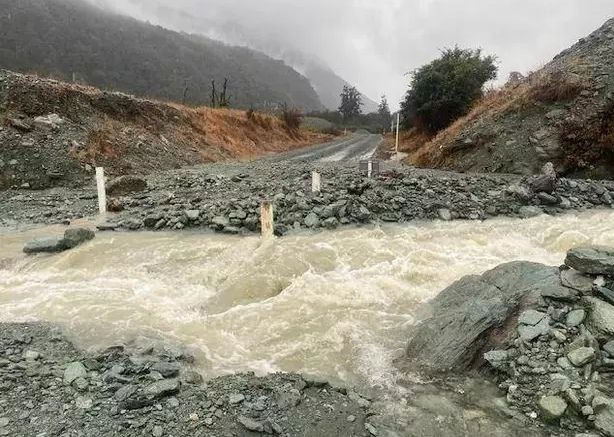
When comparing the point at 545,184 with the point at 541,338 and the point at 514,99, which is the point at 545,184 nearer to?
the point at 514,99

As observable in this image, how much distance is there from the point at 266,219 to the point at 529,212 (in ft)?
22.0

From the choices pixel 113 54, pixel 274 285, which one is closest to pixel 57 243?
pixel 274 285

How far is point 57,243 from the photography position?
906cm


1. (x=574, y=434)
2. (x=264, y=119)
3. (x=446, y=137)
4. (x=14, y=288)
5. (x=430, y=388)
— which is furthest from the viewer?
(x=264, y=119)

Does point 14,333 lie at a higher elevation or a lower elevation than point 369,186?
lower

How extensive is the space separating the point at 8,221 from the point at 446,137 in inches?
661

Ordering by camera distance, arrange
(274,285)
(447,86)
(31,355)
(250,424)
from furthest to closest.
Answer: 1. (447,86)
2. (274,285)
3. (31,355)
4. (250,424)

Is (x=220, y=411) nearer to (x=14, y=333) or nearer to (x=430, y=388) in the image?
(x=430, y=388)

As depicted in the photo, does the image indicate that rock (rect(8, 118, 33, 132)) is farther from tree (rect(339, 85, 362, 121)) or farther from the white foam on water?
tree (rect(339, 85, 362, 121))

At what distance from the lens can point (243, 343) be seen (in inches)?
230

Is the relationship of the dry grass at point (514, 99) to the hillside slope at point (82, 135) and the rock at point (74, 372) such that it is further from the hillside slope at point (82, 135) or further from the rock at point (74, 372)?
the rock at point (74, 372)

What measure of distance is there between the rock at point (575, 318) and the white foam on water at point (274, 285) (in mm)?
1910

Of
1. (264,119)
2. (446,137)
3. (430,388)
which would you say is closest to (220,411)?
(430,388)

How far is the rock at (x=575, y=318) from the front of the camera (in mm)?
5148
